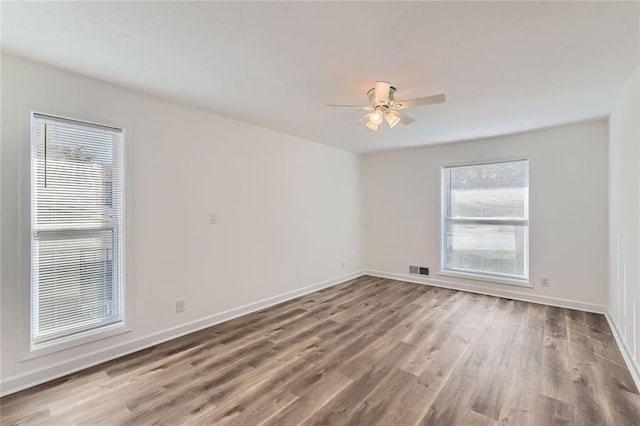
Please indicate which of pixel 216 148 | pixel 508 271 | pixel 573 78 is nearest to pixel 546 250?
pixel 508 271

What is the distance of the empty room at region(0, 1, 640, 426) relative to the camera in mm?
1780

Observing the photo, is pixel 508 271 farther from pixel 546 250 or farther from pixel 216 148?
pixel 216 148

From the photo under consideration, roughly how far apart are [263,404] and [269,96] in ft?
8.24

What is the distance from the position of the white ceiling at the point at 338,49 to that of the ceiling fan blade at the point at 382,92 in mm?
63

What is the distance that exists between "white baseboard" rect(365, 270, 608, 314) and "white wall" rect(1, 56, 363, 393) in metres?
1.44

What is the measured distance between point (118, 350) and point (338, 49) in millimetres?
3051

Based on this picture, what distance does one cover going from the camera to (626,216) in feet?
8.34

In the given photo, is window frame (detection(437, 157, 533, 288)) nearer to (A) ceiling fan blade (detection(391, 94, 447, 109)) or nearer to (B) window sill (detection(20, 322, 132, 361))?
(A) ceiling fan blade (detection(391, 94, 447, 109))

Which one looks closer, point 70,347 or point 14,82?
point 14,82

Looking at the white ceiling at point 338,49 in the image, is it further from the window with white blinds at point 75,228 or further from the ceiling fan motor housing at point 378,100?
the window with white blinds at point 75,228

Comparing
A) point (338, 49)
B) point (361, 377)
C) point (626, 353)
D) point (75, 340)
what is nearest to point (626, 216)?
point (626, 353)

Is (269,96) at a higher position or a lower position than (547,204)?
higher

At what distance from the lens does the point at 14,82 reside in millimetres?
2061

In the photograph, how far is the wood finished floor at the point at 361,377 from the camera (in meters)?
1.83
